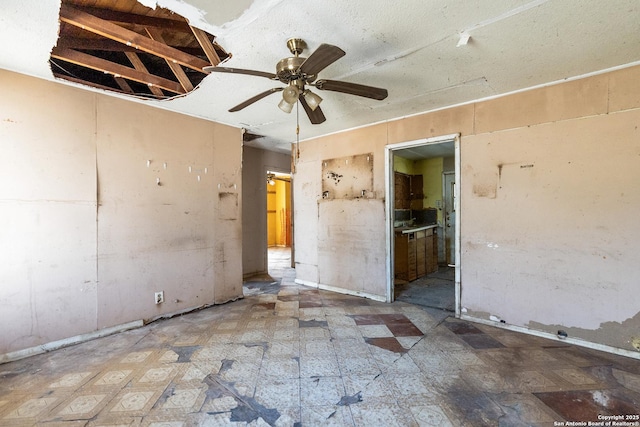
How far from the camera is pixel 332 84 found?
1.98m

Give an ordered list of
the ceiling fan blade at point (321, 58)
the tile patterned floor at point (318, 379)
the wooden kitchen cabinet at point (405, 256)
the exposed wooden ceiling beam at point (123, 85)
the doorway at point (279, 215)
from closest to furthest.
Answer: the ceiling fan blade at point (321, 58)
the tile patterned floor at point (318, 379)
the exposed wooden ceiling beam at point (123, 85)
the wooden kitchen cabinet at point (405, 256)
the doorway at point (279, 215)

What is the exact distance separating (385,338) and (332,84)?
2.34 meters

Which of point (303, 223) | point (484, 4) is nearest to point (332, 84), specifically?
point (484, 4)

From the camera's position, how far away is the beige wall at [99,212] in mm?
2346

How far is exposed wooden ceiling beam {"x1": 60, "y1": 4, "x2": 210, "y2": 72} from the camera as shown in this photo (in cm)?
179

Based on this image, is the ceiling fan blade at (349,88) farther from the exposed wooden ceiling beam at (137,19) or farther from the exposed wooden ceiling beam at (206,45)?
the exposed wooden ceiling beam at (137,19)

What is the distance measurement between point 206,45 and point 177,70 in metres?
0.64

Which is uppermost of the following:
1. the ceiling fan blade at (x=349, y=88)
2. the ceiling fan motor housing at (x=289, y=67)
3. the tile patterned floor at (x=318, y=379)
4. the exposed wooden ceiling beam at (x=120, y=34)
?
the exposed wooden ceiling beam at (x=120, y=34)

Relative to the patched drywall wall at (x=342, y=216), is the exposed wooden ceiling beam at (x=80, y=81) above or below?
above

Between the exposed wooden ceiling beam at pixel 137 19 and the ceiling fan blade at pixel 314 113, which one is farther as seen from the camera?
the ceiling fan blade at pixel 314 113

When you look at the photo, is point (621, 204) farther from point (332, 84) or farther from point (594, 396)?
point (332, 84)

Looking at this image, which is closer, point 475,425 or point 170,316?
point 475,425

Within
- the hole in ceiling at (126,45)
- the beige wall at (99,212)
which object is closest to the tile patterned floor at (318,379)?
the beige wall at (99,212)

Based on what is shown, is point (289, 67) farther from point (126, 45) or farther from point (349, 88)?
point (126, 45)
